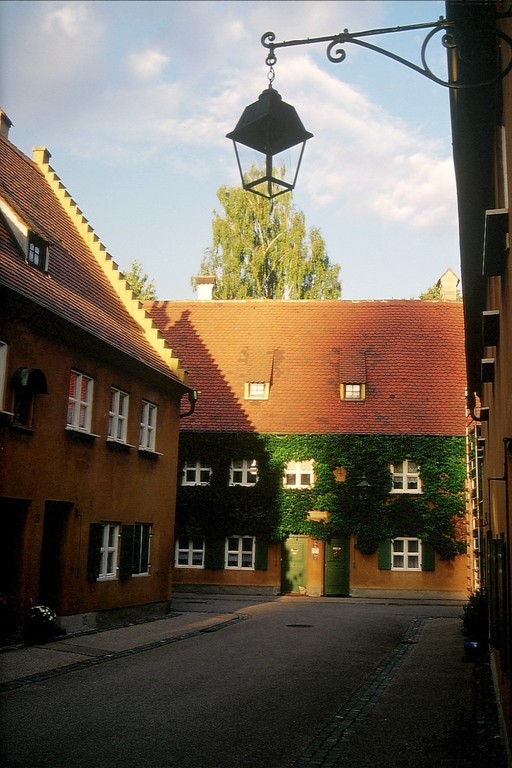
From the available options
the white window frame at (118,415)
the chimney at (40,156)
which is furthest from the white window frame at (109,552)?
the chimney at (40,156)

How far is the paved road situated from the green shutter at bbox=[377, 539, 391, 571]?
13.3 meters

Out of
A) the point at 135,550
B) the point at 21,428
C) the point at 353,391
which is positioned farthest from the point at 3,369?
the point at 353,391

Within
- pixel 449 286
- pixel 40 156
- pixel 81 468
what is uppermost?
pixel 449 286

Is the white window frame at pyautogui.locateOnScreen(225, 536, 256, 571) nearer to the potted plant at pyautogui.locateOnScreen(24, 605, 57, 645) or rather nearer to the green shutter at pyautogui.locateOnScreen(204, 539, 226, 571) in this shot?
the green shutter at pyautogui.locateOnScreen(204, 539, 226, 571)

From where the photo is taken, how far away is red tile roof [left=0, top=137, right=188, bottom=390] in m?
15.9

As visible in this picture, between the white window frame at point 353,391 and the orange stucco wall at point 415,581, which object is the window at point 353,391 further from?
the orange stucco wall at point 415,581

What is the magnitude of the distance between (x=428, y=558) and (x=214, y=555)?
7788 mm

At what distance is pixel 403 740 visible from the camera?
27.1 feet

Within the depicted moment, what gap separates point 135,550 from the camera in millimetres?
19906

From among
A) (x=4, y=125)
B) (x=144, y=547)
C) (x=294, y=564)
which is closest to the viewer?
(x=144, y=547)

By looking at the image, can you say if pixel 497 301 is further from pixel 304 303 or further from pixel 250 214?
pixel 250 214

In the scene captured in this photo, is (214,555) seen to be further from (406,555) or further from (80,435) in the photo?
(80,435)

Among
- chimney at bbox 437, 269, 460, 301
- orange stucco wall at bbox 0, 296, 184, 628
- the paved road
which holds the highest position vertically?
chimney at bbox 437, 269, 460, 301

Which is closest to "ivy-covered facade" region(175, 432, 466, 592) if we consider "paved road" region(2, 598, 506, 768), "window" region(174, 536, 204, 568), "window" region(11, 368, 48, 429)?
"window" region(174, 536, 204, 568)
